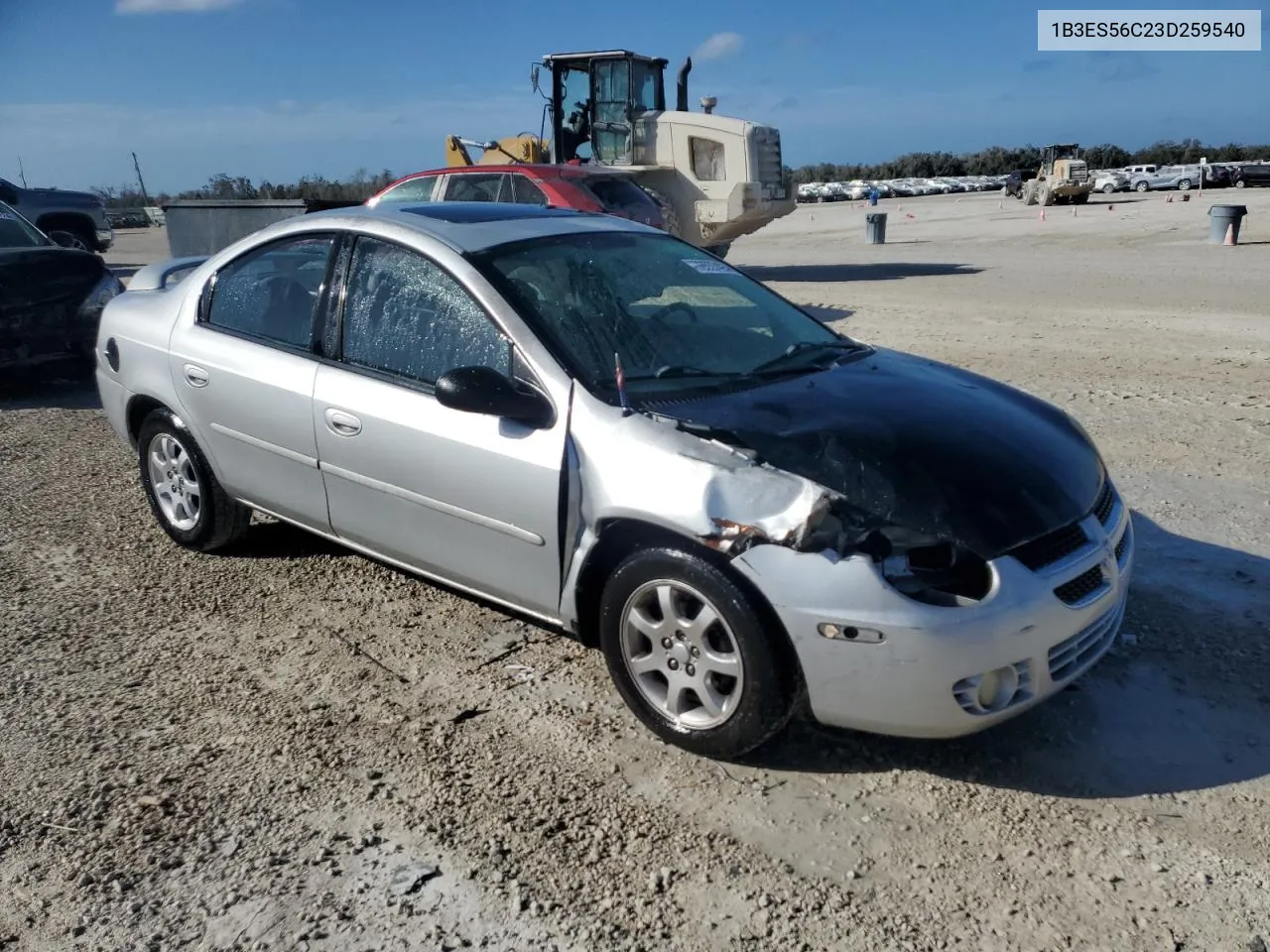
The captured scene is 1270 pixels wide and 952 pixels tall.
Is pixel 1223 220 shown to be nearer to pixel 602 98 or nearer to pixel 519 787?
pixel 602 98

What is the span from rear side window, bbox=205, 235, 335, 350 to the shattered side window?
0.25 metres

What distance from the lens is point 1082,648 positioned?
3203mm

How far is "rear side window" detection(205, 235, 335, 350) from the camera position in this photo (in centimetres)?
441

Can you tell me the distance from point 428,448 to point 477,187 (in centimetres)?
982

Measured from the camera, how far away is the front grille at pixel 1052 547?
10.1 ft

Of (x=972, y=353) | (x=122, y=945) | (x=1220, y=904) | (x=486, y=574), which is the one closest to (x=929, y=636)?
(x=1220, y=904)

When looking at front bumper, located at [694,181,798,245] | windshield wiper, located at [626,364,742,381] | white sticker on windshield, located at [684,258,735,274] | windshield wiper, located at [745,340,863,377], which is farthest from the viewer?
front bumper, located at [694,181,798,245]

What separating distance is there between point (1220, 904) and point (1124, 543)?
124cm

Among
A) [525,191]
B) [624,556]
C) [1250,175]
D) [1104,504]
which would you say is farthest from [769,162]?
[1250,175]

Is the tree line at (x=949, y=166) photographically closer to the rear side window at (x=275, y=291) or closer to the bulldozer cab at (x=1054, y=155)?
the bulldozer cab at (x=1054, y=155)

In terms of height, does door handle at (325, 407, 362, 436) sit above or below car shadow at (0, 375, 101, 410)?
above

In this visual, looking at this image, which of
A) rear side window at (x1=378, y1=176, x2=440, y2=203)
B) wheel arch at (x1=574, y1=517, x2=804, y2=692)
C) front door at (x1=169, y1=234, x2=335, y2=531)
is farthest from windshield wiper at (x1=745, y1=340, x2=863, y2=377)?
rear side window at (x1=378, y1=176, x2=440, y2=203)

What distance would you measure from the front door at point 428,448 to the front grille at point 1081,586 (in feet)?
4.99

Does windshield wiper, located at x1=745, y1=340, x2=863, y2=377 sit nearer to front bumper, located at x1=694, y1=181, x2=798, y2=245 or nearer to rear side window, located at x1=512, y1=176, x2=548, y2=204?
rear side window, located at x1=512, y1=176, x2=548, y2=204
